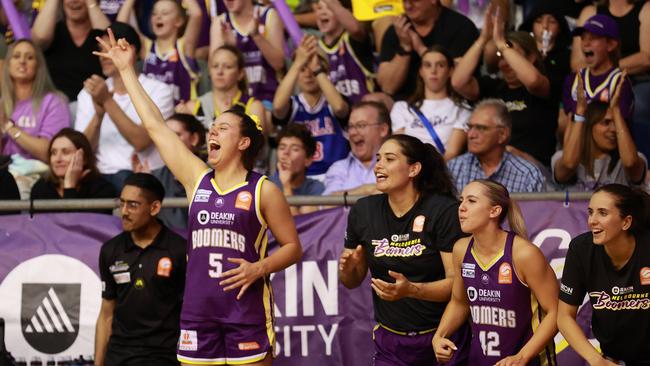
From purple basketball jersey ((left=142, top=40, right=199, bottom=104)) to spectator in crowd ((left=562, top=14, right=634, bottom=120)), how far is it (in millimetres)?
3773

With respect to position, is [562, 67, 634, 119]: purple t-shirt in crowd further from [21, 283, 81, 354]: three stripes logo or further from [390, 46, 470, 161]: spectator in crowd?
[21, 283, 81, 354]: three stripes logo

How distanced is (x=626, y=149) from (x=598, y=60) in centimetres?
108

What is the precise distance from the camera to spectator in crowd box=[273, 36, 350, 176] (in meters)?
10.6

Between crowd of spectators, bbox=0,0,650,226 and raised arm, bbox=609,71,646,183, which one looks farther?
crowd of spectators, bbox=0,0,650,226

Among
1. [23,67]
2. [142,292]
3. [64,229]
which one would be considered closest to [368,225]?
[142,292]

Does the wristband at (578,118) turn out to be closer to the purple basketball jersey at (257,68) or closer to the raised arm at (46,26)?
the purple basketball jersey at (257,68)

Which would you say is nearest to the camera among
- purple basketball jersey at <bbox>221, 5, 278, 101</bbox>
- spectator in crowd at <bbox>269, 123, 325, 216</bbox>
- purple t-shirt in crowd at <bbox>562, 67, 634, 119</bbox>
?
purple t-shirt in crowd at <bbox>562, 67, 634, 119</bbox>

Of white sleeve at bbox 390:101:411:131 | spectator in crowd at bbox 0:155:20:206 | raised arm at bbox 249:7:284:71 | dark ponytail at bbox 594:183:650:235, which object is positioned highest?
raised arm at bbox 249:7:284:71

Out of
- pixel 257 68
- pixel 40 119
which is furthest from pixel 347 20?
pixel 40 119

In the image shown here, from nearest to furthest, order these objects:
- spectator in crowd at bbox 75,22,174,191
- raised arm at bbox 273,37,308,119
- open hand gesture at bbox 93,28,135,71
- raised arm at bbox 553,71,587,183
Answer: open hand gesture at bbox 93,28,135,71 → raised arm at bbox 553,71,587,183 → spectator in crowd at bbox 75,22,174,191 → raised arm at bbox 273,37,308,119

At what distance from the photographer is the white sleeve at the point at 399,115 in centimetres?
1038

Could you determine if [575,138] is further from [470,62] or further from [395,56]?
Answer: [395,56]

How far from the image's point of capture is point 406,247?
24.8ft

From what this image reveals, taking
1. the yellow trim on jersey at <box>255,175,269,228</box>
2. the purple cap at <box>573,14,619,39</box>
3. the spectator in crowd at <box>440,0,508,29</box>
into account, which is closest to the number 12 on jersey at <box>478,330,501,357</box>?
the yellow trim on jersey at <box>255,175,269,228</box>
